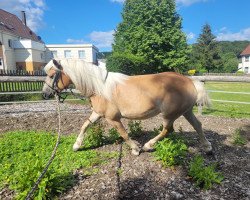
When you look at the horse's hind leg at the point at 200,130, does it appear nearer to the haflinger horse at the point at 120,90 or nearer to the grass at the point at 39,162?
the haflinger horse at the point at 120,90

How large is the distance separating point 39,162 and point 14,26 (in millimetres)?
46889

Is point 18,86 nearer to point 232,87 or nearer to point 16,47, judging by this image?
point 232,87

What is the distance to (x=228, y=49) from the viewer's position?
11281 centimetres

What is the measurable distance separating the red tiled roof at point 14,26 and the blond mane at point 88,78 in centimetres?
4022

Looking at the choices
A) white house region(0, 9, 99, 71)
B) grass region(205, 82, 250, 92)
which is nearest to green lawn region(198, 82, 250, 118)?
grass region(205, 82, 250, 92)

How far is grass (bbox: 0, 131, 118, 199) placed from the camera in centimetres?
302

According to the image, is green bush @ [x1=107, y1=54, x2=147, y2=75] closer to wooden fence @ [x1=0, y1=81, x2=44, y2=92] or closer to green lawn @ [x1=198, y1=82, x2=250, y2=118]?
green lawn @ [x1=198, y1=82, x2=250, y2=118]

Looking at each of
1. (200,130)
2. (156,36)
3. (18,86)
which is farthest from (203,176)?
(156,36)

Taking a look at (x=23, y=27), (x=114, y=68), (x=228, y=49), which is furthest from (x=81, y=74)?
(x=228, y=49)

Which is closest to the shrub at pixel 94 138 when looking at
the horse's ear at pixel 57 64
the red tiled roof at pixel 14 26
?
the horse's ear at pixel 57 64

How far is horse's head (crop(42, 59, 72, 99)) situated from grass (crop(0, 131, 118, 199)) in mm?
1148

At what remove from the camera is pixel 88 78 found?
394 cm

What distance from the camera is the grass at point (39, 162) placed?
3.02 m

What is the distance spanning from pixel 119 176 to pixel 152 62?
29.0m
